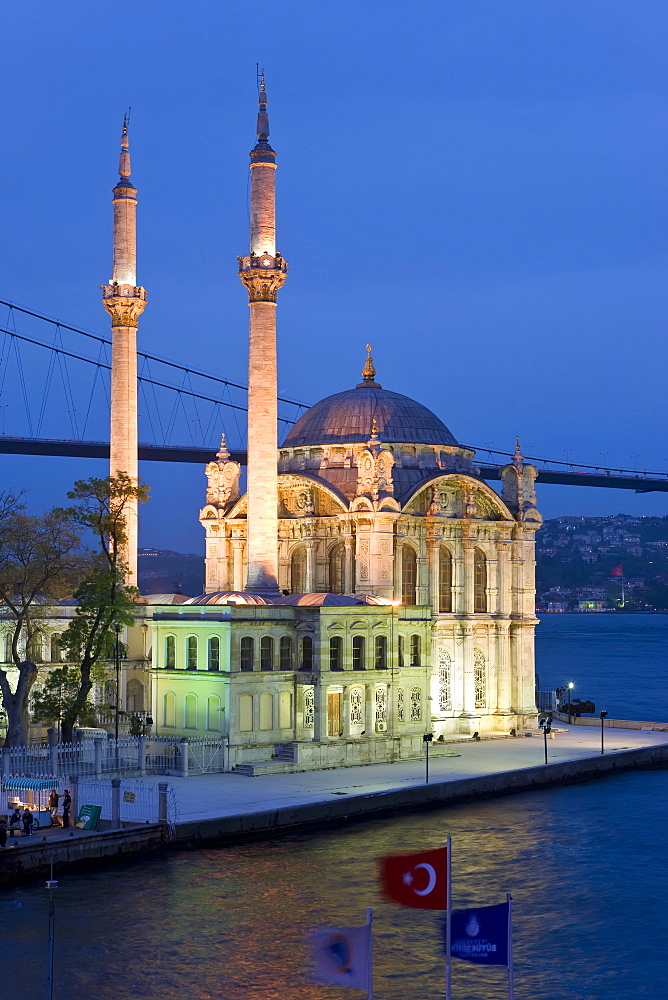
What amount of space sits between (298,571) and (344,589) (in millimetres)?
3026

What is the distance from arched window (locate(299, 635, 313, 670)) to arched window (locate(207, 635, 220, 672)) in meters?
3.16

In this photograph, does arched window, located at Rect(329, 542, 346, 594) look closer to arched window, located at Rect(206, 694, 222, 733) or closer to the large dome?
the large dome

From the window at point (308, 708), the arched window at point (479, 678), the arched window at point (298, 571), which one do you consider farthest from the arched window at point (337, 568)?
the window at point (308, 708)

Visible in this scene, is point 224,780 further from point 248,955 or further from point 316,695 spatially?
point 248,955

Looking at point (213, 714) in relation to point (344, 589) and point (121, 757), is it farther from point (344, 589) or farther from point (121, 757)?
point (344, 589)

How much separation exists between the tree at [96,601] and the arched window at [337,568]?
39.4ft

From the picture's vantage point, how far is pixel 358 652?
52.4 metres

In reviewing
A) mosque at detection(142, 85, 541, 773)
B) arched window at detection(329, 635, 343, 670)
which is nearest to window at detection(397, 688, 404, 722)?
mosque at detection(142, 85, 541, 773)

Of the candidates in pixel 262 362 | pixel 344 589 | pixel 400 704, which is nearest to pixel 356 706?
pixel 400 704

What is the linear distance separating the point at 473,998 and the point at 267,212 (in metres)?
33.9

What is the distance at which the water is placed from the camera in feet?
91.1

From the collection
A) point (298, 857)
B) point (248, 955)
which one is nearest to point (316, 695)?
point (298, 857)

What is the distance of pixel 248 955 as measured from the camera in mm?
29172

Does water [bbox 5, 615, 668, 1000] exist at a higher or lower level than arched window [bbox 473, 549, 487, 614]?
lower
